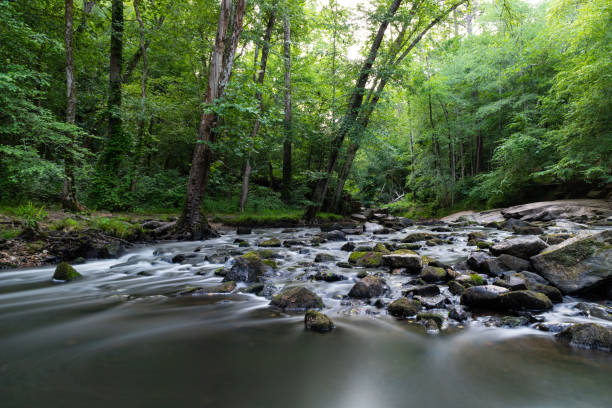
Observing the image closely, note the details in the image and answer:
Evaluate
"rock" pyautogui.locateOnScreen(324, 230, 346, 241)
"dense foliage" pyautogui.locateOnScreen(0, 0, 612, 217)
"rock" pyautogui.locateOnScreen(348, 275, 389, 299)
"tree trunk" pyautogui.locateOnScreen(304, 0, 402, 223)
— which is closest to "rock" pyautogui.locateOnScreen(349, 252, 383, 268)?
"rock" pyautogui.locateOnScreen(348, 275, 389, 299)

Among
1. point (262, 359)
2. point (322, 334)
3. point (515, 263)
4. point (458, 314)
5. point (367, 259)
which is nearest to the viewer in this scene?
point (262, 359)

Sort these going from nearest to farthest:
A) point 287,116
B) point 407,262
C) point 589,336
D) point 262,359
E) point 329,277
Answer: point 262,359 < point 589,336 < point 329,277 < point 407,262 < point 287,116

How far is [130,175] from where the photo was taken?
41.5 feet

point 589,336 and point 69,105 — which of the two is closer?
point 589,336

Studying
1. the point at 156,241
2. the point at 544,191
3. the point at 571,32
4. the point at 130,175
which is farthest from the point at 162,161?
the point at 544,191

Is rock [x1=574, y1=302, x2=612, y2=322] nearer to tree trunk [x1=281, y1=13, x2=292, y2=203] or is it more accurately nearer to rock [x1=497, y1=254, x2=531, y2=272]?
rock [x1=497, y1=254, x2=531, y2=272]

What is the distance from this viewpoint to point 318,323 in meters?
2.77

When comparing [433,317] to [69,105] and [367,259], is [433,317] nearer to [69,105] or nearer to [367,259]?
[367,259]

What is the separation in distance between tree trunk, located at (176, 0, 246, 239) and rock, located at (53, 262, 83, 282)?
424 cm

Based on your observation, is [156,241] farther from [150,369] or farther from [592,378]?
[592,378]

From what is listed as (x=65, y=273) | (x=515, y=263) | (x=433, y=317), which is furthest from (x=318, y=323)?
(x=65, y=273)

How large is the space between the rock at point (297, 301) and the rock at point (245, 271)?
1201mm

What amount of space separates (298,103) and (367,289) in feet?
54.1

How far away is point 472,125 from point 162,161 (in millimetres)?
21970
